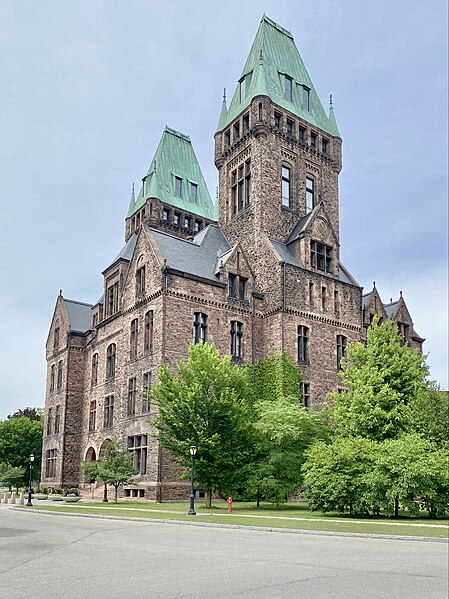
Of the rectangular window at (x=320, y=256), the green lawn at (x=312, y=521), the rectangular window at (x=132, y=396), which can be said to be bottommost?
the green lawn at (x=312, y=521)

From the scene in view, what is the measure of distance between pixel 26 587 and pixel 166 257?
33349 mm

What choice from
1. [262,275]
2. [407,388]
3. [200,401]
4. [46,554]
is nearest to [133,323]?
[262,275]

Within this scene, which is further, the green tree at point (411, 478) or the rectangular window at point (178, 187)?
the rectangular window at point (178, 187)

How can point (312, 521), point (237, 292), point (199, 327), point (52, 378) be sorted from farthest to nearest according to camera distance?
point (52, 378), point (237, 292), point (199, 327), point (312, 521)

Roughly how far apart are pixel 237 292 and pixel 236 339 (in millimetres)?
3409

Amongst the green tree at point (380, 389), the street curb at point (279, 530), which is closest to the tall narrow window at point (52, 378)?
the street curb at point (279, 530)

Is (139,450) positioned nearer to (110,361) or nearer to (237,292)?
(110,361)

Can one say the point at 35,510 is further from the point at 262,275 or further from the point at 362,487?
the point at 262,275

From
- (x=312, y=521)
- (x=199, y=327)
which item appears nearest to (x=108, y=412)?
(x=199, y=327)

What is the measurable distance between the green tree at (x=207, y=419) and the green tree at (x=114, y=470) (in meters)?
5.71

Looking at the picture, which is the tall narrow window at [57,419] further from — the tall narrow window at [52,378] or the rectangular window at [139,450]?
the rectangular window at [139,450]

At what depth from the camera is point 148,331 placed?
42.4 metres

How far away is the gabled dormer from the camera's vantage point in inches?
2456

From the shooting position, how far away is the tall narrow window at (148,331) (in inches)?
1654
